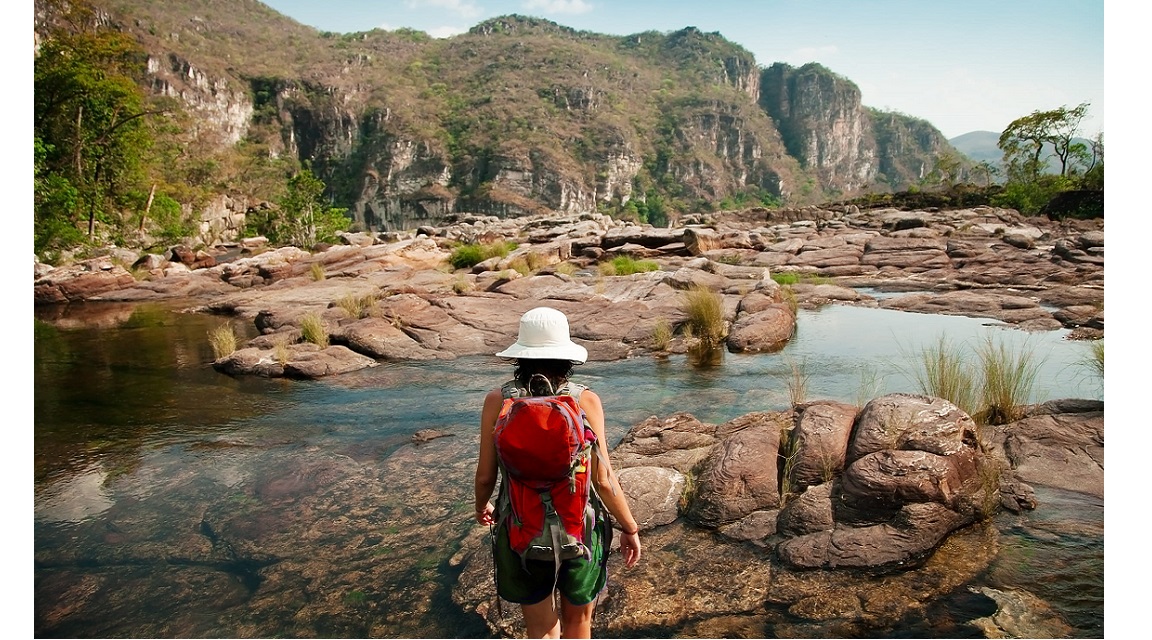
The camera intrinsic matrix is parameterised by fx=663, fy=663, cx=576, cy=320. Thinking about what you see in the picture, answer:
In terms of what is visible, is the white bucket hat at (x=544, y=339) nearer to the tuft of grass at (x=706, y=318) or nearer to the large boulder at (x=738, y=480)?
the large boulder at (x=738, y=480)

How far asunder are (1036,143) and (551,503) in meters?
55.8

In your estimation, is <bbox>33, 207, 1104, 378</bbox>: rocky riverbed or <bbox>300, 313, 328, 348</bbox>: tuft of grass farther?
<bbox>33, 207, 1104, 378</bbox>: rocky riverbed

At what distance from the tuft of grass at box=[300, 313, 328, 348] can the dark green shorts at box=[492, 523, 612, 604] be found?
9531 millimetres

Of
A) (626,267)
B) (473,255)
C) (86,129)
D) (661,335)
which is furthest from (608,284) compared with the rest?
(86,129)

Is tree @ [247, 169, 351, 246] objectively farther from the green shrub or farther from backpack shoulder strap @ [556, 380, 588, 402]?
backpack shoulder strap @ [556, 380, 588, 402]

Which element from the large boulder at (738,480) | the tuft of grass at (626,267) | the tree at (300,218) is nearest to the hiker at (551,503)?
the large boulder at (738,480)

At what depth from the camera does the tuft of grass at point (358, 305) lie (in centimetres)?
1308

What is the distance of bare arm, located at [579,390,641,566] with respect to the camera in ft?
9.04

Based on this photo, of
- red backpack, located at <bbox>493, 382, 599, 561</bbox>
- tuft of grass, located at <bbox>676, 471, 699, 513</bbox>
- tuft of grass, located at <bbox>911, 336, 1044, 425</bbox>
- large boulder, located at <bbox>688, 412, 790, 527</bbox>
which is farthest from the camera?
tuft of grass, located at <bbox>911, 336, 1044, 425</bbox>

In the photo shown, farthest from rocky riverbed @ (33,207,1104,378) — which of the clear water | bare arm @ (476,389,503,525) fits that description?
bare arm @ (476,389,503,525)

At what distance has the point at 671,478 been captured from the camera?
5.31 meters

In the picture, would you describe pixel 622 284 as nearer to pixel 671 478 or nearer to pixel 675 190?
pixel 671 478

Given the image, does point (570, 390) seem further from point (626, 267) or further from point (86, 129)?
point (86, 129)

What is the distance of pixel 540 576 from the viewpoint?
9.02 ft
